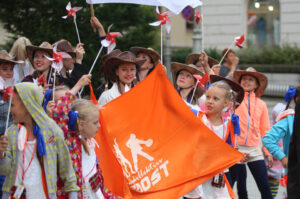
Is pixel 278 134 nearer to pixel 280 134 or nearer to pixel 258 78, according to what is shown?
pixel 280 134

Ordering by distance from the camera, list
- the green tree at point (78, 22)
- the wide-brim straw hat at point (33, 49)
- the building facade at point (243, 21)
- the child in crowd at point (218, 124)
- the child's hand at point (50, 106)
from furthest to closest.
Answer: the building facade at point (243, 21), the green tree at point (78, 22), the wide-brim straw hat at point (33, 49), the child in crowd at point (218, 124), the child's hand at point (50, 106)

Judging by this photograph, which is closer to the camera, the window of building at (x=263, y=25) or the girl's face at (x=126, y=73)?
the girl's face at (x=126, y=73)

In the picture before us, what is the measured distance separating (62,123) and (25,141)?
666 mm

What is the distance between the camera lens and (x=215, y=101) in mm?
6027

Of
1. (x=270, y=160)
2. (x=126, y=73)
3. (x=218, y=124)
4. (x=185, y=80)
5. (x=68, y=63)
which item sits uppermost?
(x=68, y=63)

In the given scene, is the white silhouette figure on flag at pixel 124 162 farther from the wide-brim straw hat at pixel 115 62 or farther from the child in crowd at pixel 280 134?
the child in crowd at pixel 280 134

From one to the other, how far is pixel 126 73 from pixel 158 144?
1.15m

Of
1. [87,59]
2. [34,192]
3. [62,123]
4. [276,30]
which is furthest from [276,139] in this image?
[276,30]

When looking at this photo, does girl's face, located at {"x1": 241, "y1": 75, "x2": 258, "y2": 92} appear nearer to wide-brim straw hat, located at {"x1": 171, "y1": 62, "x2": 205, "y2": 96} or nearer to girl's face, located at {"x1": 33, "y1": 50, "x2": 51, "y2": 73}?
wide-brim straw hat, located at {"x1": 171, "y1": 62, "x2": 205, "y2": 96}

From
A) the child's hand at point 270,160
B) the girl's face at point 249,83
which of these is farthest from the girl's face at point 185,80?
the child's hand at point 270,160

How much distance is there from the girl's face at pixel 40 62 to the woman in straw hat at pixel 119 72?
669 mm

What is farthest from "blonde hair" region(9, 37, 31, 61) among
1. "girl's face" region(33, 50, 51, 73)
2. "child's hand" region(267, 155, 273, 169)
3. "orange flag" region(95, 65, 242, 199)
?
"child's hand" region(267, 155, 273, 169)

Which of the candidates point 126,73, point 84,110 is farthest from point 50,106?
point 126,73

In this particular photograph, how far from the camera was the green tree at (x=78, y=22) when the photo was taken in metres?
13.4
